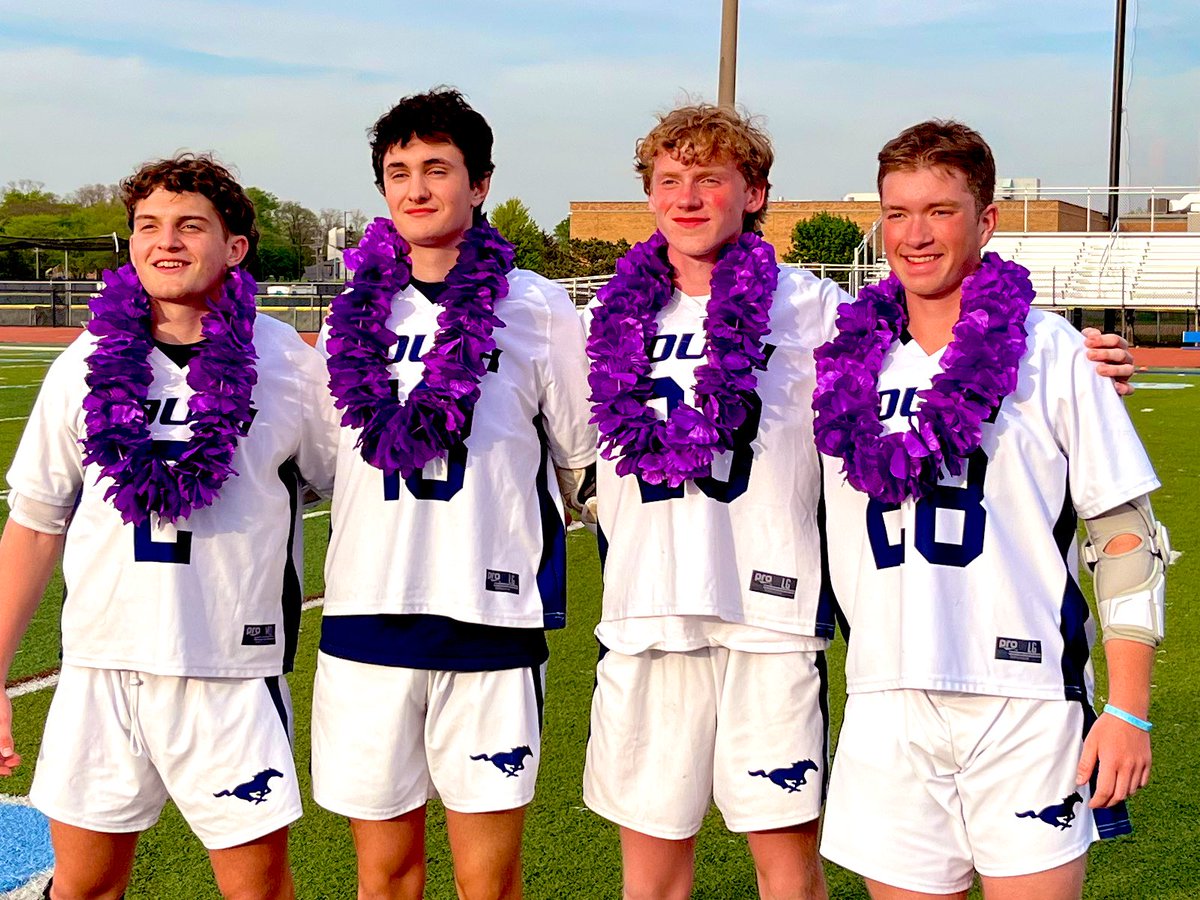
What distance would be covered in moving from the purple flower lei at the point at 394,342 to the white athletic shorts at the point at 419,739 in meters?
0.44

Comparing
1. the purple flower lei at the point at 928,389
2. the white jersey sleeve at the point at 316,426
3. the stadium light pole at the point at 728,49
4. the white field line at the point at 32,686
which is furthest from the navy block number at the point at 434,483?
the stadium light pole at the point at 728,49

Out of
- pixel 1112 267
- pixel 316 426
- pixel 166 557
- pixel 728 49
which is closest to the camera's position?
pixel 166 557

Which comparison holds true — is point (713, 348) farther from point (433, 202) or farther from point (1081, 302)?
point (1081, 302)

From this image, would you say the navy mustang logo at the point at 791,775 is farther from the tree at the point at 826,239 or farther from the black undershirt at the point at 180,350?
the tree at the point at 826,239

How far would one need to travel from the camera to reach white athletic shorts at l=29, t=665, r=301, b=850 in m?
2.60

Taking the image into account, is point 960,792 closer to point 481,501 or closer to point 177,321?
point 481,501

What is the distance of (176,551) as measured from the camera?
2666 millimetres

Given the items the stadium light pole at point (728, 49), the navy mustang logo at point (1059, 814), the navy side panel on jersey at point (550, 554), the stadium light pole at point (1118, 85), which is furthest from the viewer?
the stadium light pole at point (1118, 85)

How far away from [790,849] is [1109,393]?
3.71 feet

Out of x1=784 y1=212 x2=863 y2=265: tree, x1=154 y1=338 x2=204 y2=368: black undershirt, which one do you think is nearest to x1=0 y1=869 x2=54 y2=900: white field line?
x1=154 y1=338 x2=204 y2=368: black undershirt

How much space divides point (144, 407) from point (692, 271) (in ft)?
3.89

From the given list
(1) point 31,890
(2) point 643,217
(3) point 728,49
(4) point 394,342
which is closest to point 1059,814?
(4) point 394,342

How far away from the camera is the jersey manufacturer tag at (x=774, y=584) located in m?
2.77

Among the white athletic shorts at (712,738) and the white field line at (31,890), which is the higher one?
the white athletic shorts at (712,738)
